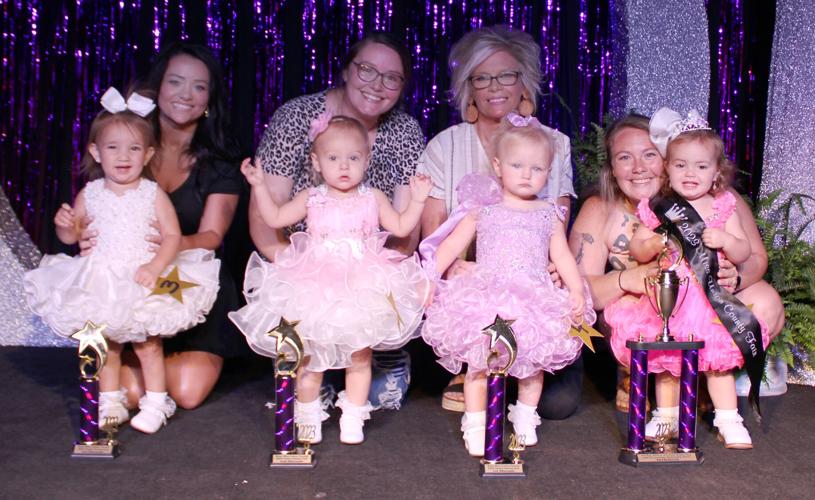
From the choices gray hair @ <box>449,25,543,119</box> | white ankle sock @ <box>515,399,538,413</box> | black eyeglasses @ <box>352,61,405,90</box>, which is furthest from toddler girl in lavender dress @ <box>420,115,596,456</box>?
black eyeglasses @ <box>352,61,405,90</box>

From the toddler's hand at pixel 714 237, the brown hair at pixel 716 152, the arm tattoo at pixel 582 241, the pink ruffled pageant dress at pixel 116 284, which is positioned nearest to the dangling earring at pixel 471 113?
the arm tattoo at pixel 582 241

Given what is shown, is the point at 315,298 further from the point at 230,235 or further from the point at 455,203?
the point at 230,235

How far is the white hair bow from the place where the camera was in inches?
131

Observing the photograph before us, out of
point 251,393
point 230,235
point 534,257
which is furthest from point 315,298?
point 230,235

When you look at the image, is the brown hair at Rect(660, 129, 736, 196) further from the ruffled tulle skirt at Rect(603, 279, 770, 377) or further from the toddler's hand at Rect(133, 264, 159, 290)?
the toddler's hand at Rect(133, 264, 159, 290)

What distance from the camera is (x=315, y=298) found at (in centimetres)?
292

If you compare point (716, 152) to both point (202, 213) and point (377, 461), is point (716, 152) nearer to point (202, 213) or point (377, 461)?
point (377, 461)

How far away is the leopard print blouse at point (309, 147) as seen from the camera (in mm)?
3629

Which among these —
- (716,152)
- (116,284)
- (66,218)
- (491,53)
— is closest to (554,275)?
(716,152)

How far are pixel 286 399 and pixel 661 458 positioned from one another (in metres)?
1.18

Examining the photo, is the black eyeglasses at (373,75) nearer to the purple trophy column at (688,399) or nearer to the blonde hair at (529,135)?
the blonde hair at (529,135)

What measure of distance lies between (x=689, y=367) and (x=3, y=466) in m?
2.14

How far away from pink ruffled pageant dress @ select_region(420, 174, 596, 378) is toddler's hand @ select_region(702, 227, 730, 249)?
428 millimetres

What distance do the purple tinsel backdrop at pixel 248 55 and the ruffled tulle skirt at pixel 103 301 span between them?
1482 millimetres
